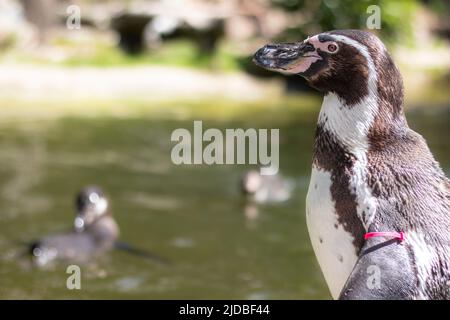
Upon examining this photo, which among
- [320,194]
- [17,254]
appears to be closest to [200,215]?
[17,254]

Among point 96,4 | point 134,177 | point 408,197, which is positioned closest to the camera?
point 408,197

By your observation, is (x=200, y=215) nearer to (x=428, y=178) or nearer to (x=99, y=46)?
(x=428, y=178)

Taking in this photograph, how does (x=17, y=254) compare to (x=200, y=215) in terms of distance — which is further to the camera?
(x=200, y=215)

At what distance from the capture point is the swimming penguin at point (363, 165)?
7.64 ft

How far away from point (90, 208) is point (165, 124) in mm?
5719

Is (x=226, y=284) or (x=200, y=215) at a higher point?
(x=200, y=215)

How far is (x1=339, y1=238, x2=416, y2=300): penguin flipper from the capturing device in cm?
213

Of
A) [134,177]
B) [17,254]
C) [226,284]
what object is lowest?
[226,284]

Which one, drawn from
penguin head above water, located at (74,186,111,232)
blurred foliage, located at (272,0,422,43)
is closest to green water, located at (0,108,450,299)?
penguin head above water, located at (74,186,111,232)

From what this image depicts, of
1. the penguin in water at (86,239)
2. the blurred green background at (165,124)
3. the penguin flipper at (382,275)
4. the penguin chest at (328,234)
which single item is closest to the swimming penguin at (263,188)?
the blurred green background at (165,124)

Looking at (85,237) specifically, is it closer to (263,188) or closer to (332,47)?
(263,188)

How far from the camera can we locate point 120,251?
19.9ft

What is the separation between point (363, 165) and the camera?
7.91ft

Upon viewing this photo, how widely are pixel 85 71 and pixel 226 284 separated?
418 inches
